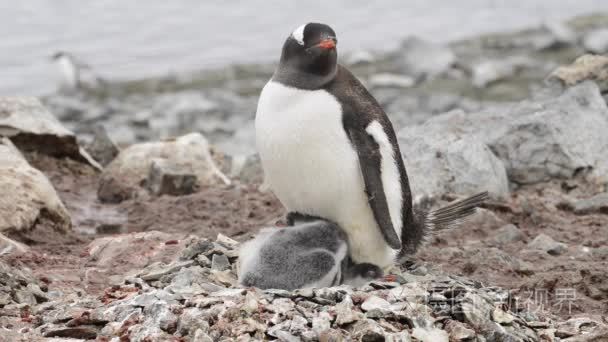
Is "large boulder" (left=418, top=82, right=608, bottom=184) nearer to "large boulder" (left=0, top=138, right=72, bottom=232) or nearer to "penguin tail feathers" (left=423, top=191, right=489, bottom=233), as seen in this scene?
"penguin tail feathers" (left=423, top=191, right=489, bottom=233)

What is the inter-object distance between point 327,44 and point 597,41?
12.1 metres

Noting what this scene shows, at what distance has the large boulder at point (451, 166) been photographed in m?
7.79

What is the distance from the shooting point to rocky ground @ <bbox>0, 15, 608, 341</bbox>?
14.4ft

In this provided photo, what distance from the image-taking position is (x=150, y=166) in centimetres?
831

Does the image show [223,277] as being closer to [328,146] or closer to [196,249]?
[196,249]

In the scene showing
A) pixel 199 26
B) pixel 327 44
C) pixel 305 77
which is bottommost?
pixel 199 26

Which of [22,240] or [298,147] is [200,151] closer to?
[22,240]

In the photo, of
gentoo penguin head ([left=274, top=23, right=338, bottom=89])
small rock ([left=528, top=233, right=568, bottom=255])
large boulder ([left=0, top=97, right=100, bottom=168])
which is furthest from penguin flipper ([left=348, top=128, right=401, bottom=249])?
large boulder ([left=0, top=97, right=100, bottom=168])

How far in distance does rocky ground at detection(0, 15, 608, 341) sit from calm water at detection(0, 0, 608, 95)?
4273mm

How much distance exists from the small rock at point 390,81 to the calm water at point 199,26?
2516 millimetres

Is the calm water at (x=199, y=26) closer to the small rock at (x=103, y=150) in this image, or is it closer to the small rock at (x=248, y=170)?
the small rock at (x=103, y=150)

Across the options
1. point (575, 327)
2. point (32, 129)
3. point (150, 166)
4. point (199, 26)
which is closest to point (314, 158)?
point (575, 327)

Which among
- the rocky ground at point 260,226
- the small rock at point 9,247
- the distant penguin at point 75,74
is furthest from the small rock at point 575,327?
the distant penguin at point 75,74

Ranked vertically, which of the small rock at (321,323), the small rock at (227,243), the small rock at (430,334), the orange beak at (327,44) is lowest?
the small rock at (227,243)
